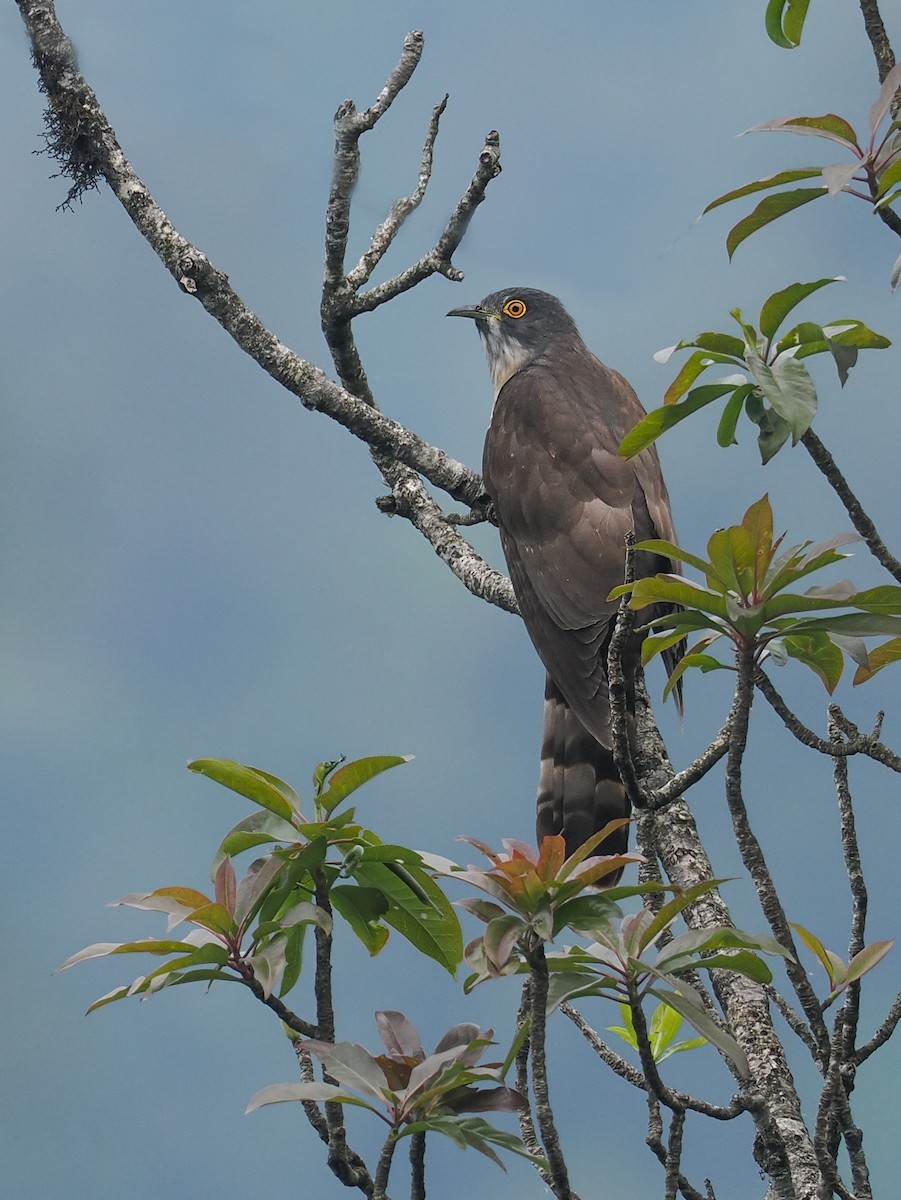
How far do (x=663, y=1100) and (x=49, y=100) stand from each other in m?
4.61

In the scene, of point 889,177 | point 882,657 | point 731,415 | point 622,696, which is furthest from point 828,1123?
point 889,177

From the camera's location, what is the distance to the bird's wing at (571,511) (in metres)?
4.36

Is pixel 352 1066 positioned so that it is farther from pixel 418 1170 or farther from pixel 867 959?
pixel 867 959

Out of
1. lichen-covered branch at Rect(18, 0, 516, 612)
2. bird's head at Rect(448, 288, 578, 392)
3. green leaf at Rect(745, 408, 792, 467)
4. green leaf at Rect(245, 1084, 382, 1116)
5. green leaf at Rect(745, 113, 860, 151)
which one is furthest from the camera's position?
bird's head at Rect(448, 288, 578, 392)

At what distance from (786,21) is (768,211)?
62cm

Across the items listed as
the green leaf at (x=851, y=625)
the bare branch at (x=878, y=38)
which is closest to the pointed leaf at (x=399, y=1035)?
the green leaf at (x=851, y=625)

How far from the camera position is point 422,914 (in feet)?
7.55

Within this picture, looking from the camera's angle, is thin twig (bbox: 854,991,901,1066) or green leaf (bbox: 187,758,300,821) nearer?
green leaf (bbox: 187,758,300,821)

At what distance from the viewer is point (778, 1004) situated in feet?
8.39

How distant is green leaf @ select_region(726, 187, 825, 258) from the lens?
2598 mm

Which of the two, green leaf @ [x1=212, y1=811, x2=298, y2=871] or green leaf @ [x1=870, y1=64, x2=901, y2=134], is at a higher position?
green leaf @ [x1=870, y1=64, x2=901, y2=134]

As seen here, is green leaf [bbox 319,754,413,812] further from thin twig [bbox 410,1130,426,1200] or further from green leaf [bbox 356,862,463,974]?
thin twig [bbox 410,1130,426,1200]

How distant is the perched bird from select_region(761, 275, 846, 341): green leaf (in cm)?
152

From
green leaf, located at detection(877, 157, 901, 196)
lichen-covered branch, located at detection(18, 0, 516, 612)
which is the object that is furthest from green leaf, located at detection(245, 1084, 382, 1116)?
lichen-covered branch, located at detection(18, 0, 516, 612)
